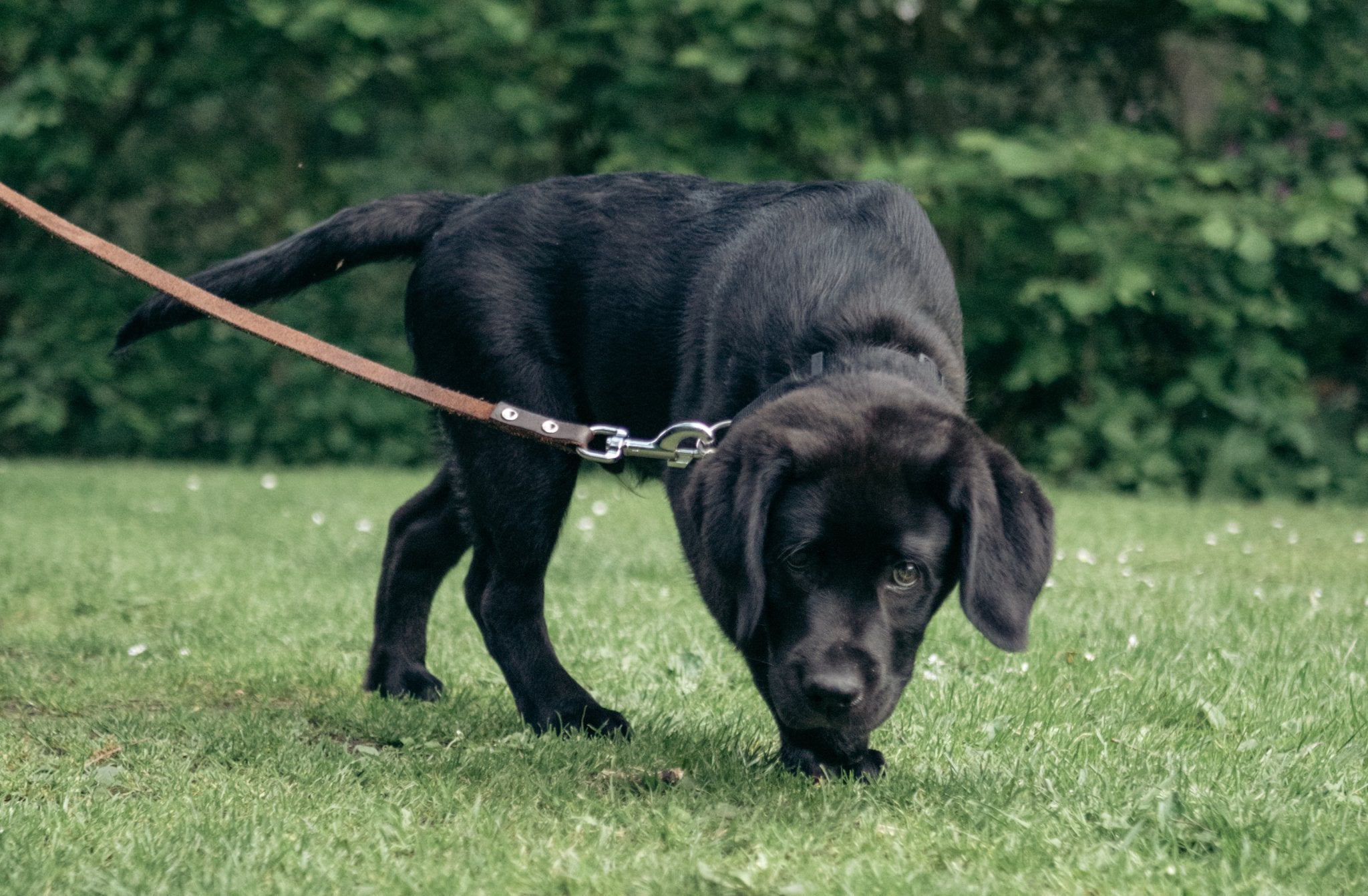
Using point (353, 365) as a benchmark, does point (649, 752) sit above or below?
below

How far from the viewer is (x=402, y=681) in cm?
354

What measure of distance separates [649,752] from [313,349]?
1.05 m

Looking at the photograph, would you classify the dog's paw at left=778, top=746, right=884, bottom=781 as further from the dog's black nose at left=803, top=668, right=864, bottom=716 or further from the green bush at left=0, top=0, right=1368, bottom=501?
the green bush at left=0, top=0, right=1368, bottom=501

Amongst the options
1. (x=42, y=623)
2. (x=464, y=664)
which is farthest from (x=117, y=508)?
(x=464, y=664)

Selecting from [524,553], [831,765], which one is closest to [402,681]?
[524,553]

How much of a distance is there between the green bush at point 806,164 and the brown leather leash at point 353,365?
494 centimetres

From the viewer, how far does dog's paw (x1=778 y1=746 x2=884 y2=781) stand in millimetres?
2711

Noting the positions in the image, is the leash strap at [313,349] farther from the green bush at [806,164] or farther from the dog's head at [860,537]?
the green bush at [806,164]

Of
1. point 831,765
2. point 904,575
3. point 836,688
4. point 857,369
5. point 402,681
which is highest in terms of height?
point 857,369

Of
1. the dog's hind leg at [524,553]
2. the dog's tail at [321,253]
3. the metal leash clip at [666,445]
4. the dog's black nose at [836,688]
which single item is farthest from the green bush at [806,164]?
the dog's black nose at [836,688]

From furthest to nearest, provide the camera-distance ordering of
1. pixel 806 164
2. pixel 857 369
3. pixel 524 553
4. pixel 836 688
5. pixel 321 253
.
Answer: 1. pixel 806 164
2. pixel 321 253
3. pixel 524 553
4. pixel 857 369
5. pixel 836 688

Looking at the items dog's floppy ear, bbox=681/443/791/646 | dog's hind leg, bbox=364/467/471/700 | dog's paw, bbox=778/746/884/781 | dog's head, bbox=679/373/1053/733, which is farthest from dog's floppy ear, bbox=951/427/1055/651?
dog's hind leg, bbox=364/467/471/700

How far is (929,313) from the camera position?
2.97 meters

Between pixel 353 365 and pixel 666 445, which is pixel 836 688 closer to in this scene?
pixel 666 445
